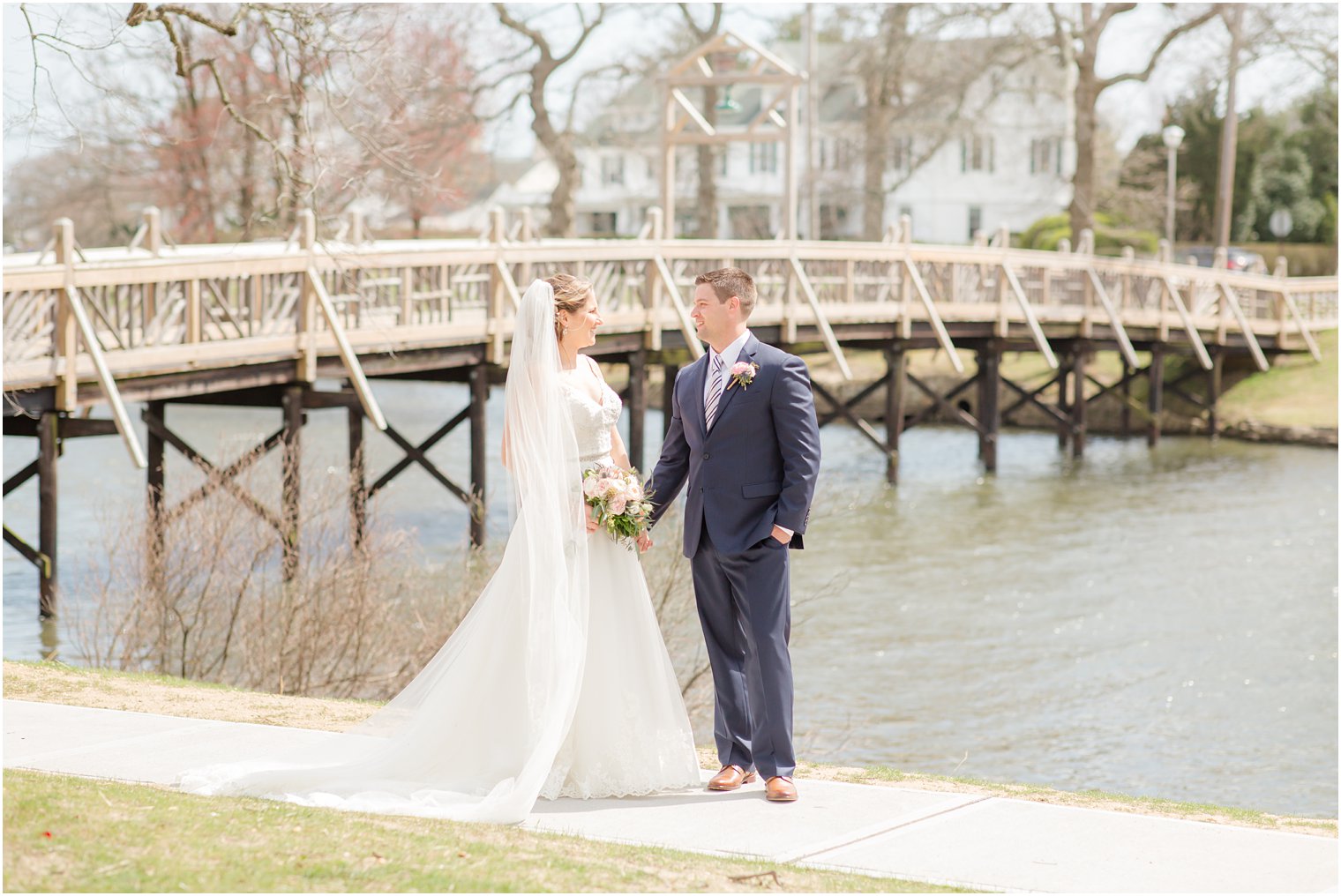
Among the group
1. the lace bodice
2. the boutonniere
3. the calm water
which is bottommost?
the calm water

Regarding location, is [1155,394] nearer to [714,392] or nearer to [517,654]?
[714,392]

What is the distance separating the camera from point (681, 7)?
42688mm

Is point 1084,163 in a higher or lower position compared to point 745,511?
higher

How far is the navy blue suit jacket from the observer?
6.57 m

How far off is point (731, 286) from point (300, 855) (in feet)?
9.23

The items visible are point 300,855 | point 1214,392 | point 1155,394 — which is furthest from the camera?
point 1214,392

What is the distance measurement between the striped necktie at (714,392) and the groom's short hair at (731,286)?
230 millimetres

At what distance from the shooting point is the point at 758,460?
6.64 m

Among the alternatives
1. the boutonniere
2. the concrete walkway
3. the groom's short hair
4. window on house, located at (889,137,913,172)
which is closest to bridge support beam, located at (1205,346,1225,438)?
window on house, located at (889,137,913,172)

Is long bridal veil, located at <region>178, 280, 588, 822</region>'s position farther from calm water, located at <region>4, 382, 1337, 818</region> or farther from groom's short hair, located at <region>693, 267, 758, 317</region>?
calm water, located at <region>4, 382, 1337, 818</region>

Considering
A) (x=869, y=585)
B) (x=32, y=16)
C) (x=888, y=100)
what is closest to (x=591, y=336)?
(x=32, y=16)

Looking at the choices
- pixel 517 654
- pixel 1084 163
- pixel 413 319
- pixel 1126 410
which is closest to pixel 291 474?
pixel 413 319

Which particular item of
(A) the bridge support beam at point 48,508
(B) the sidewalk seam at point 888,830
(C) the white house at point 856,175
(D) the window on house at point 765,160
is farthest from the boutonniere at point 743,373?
(D) the window on house at point 765,160

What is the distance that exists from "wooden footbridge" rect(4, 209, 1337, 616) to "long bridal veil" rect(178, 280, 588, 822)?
6520 mm
